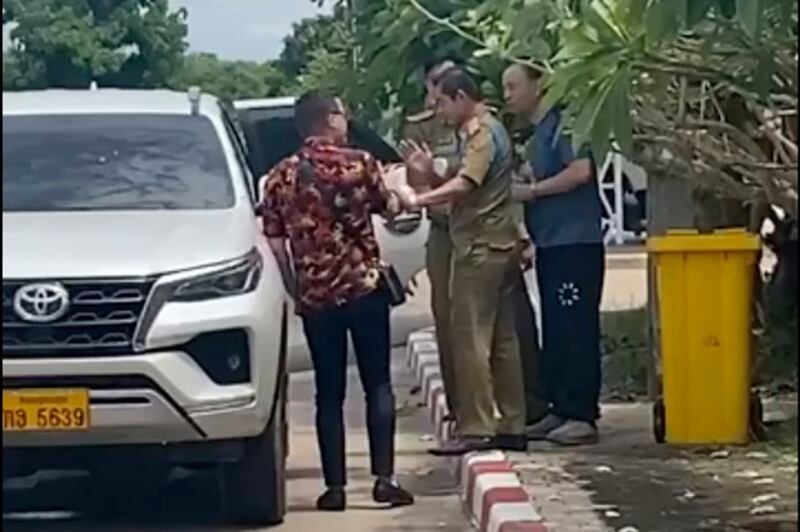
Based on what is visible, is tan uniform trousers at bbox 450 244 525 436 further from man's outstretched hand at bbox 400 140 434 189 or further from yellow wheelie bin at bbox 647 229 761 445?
yellow wheelie bin at bbox 647 229 761 445

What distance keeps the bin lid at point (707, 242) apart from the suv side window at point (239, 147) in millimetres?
1881

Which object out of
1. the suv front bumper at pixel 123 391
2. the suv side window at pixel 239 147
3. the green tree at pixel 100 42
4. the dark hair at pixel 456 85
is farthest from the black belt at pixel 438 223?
the green tree at pixel 100 42

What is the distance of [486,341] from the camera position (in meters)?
9.12

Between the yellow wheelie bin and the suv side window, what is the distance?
1.89 m

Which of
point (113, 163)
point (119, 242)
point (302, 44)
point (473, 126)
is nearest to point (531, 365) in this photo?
point (473, 126)

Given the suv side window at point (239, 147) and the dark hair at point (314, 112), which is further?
the suv side window at point (239, 147)

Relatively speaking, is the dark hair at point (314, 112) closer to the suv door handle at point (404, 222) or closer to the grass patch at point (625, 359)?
the suv door handle at point (404, 222)

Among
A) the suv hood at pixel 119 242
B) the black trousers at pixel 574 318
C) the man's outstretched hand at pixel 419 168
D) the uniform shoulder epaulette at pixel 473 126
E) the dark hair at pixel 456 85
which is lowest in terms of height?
the black trousers at pixel 574 318

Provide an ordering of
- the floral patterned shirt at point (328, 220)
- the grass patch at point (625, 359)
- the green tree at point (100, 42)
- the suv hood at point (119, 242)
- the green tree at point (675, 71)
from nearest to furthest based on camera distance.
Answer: the green tree at point (675, 71) → the suv hood at point (119, 242) → the floral patterned shirt at point (328, 220) → the grass patch at point (625, 359) → the green tree at point (100, 42)

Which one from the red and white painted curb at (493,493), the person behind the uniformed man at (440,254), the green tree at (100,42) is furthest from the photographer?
the green tree at (100,42)

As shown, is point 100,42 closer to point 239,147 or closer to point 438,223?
point 438,223

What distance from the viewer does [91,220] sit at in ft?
27.3

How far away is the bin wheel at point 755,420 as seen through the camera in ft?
30.8

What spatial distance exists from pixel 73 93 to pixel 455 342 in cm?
229
